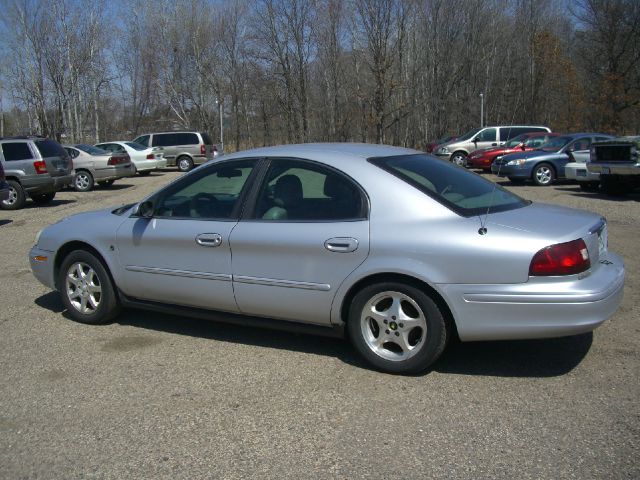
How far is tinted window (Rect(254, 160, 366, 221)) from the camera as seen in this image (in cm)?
437

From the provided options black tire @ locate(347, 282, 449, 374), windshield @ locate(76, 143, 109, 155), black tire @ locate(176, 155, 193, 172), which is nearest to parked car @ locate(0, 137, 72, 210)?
windshield @ locate(76, 143, 109, 155)

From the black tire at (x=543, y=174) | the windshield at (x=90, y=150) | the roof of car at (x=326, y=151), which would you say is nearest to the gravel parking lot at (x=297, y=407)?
the roof of car at (x=326, y=151)

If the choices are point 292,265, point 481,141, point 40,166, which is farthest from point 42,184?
point 481,141

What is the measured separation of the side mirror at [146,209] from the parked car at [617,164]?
11326 mm

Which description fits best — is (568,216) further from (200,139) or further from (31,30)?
(31,30)

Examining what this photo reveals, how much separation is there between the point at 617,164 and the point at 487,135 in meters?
12.7

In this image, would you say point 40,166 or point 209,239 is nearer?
point 209,239

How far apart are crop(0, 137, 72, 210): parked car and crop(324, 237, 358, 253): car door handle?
1288 centimetres

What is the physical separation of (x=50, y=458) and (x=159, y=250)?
2.02 m

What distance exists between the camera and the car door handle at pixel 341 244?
4.20 meters

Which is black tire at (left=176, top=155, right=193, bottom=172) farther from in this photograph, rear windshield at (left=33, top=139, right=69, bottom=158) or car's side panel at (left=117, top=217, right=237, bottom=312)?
car's side panel at (left=117, top=217, right=237, bottom=312)

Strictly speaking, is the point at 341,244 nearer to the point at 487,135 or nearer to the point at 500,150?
the point at 500,150

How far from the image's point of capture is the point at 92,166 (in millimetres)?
19906

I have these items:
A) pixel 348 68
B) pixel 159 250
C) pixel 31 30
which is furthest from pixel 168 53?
pixel 159 250
